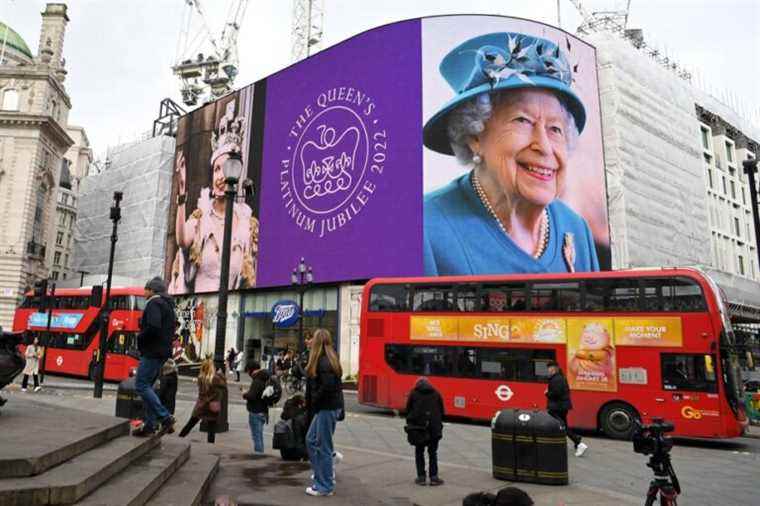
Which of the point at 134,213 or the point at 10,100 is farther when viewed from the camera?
the point at 134,213

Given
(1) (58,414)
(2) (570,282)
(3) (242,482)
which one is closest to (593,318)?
(2) (570,282)

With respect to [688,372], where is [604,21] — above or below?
above

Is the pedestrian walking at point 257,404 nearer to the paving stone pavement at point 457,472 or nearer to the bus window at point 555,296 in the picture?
the paving stone pavement at point 457,472

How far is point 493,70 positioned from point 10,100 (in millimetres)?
41521

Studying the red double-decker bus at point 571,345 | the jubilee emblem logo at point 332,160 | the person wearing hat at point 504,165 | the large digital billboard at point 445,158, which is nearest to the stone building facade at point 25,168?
the large digital billboard at point 445,158

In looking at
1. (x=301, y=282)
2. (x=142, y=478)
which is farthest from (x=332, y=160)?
(x=142, y=478)

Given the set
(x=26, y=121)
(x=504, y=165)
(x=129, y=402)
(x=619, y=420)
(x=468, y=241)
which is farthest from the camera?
(x=26, y=121)

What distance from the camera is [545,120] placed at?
3259 cm

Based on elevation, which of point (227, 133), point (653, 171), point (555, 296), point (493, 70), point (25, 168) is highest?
point (227, 133)

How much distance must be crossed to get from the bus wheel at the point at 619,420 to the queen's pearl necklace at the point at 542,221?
17177 millimetres

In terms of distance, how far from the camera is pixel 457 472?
856 cm

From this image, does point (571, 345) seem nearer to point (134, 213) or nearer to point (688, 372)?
point (688, 372)

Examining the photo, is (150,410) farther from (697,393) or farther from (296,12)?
(296,12)

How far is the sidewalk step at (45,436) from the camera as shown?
4328 millimetres
